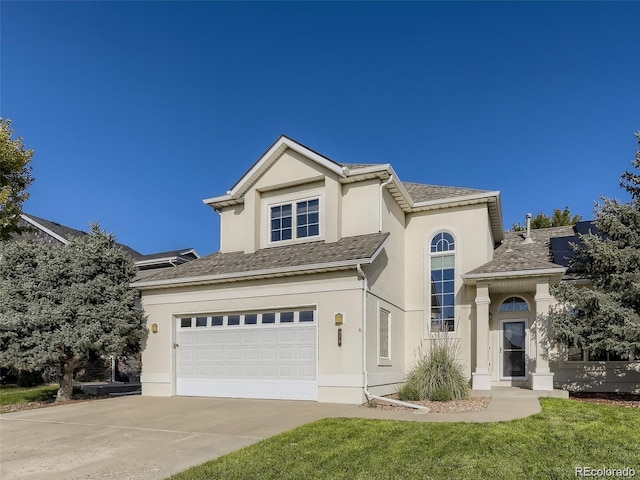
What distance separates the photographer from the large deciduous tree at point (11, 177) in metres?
17.0

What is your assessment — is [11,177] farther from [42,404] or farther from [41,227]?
[42,404]

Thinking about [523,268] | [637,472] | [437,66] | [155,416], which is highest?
[437,66]

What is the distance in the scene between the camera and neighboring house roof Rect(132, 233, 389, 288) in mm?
11867

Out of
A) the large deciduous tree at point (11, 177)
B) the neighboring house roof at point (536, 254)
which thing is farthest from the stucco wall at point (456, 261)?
the large deciduous tree at point (11, 177)

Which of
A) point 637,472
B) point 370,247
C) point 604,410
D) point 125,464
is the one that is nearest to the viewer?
point 637,472

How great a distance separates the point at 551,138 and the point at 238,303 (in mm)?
12638

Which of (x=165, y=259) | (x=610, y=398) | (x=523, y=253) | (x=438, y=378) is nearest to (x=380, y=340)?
(x=438, y=378)

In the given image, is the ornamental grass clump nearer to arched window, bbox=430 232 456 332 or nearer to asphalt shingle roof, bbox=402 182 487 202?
arched window, bbox=430 232 456 332

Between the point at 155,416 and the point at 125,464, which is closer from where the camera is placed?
the point at 125,464

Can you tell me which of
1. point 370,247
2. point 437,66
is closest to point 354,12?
point 437,66

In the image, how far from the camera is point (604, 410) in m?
9.84

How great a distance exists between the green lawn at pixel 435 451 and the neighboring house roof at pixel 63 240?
48.1 ft

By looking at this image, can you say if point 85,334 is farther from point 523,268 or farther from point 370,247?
point 523,268

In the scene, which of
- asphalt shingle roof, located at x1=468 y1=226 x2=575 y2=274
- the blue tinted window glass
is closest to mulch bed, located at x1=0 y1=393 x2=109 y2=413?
the blue tinted window glass
